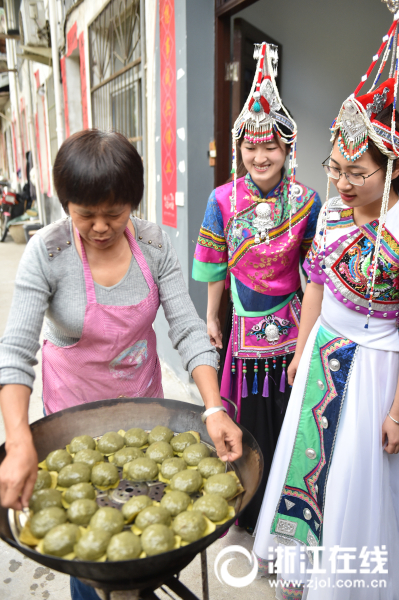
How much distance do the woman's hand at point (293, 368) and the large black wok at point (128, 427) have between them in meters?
0.67

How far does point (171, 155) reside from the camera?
328 centimetres

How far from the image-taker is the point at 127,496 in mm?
1101

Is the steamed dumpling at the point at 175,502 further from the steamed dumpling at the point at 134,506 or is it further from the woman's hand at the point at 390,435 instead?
the woman's hand at the point at 390,435

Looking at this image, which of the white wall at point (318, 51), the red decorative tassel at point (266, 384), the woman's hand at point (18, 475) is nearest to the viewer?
the woman's hand at point (18, 475)

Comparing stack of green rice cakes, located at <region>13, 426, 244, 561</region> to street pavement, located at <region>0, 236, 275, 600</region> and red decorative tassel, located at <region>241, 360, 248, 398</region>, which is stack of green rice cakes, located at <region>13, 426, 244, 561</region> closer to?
red decorative tassel, located at <region>241, 360, 248, 398</region>

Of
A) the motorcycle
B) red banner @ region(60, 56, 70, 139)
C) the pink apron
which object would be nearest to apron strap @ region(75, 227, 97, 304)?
the pink apron

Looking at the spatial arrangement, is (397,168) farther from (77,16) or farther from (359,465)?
(77,16)

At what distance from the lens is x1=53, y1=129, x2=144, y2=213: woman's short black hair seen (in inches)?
43.1

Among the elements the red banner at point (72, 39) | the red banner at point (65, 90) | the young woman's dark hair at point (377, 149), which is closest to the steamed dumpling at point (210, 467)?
the young woman's dark hair at point (377, 149)

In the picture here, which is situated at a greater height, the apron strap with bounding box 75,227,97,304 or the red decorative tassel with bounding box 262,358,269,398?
the apron strap with bounding box 75,227,97,304

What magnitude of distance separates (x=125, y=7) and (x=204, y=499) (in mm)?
4322

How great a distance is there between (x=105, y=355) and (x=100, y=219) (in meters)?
0.46

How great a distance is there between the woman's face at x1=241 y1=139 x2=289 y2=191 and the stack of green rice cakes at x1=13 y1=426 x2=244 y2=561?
1.10m

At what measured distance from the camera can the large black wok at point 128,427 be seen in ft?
2.75
